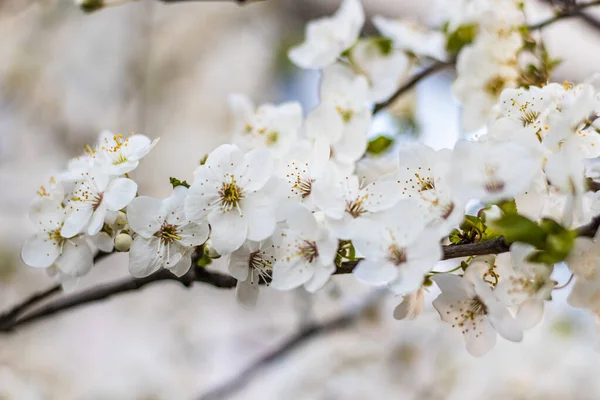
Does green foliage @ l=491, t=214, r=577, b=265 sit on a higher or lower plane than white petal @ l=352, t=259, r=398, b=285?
higher

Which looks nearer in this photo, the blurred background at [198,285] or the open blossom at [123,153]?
the open blossom at [123,153]

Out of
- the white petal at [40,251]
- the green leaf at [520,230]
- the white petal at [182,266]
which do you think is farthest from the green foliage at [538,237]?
the white petal at [40,251]

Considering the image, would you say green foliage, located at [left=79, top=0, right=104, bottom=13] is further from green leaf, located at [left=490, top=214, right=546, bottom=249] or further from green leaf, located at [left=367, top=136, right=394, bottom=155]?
green leaf, located at [left=490, top=214, right=546, bottom=249]

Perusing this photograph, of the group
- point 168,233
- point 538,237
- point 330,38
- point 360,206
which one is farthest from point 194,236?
point 330,38

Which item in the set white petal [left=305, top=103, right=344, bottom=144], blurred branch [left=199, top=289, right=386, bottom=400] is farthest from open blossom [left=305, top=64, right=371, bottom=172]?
blurred branch [left=199, top=289, right=386, bottom=400]

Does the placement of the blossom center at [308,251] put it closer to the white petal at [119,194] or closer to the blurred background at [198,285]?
the white petal at [119,194]

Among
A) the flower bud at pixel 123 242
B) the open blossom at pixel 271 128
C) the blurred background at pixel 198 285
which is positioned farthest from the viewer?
the blurred background at pixel 198 285

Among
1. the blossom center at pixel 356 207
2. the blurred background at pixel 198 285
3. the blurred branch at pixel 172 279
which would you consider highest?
the blossom center at pixel 356 207

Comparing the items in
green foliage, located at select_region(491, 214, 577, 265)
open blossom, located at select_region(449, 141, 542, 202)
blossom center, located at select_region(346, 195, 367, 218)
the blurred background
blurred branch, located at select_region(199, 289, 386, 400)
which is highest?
open blossom, located at select_region(449, 141, 542, 202)

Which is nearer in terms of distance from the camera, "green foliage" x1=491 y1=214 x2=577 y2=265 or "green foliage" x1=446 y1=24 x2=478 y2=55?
"green foliage" x1=491 y1=214 x2=577 y2=265
